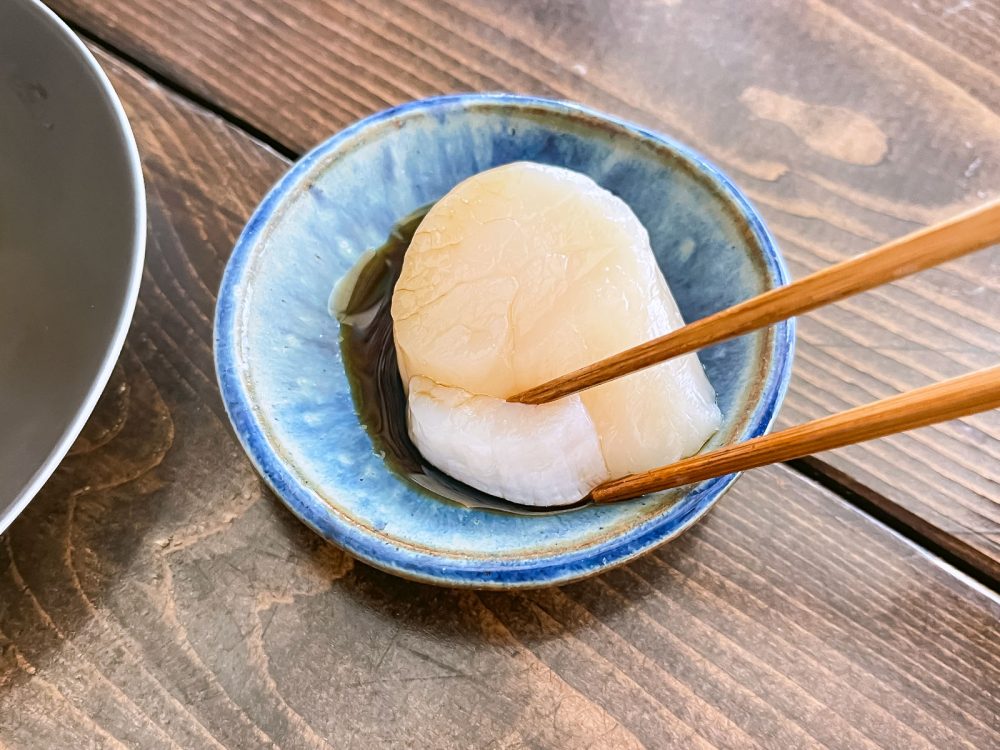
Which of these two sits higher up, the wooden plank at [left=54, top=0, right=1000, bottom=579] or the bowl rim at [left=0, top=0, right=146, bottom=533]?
the wooden plank at [left=54, top=0, right=1000, bottom=579]

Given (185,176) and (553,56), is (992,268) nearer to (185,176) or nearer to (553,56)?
(553,56)

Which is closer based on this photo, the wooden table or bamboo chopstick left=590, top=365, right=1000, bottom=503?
bamboo chopstick left=590, top=365, right=1000, bottom=503

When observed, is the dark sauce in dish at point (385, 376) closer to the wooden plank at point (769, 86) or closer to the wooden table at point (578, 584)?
the wooden table at point (578, 584)

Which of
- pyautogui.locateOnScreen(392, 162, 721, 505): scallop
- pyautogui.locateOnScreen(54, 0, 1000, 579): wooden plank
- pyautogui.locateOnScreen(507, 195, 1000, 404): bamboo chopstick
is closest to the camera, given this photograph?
pyautogui.locateOnScreen(507, 195, 1000, 404): bamboo chopstick

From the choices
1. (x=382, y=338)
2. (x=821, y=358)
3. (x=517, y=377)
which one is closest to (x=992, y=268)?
(x=821, y=358)

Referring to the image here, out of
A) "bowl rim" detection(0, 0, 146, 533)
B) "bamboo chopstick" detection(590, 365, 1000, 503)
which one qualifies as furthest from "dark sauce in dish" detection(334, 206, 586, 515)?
"bowl rim" detection(0, 0, 146, 533)

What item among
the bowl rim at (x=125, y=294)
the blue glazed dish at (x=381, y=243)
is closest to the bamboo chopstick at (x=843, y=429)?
the blue glazed dish at (x=381, y=243)

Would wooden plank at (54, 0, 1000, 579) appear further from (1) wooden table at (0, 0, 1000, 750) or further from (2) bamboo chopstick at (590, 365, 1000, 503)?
(2) bamboo chopstick at (590, 365, 1000, 503)
